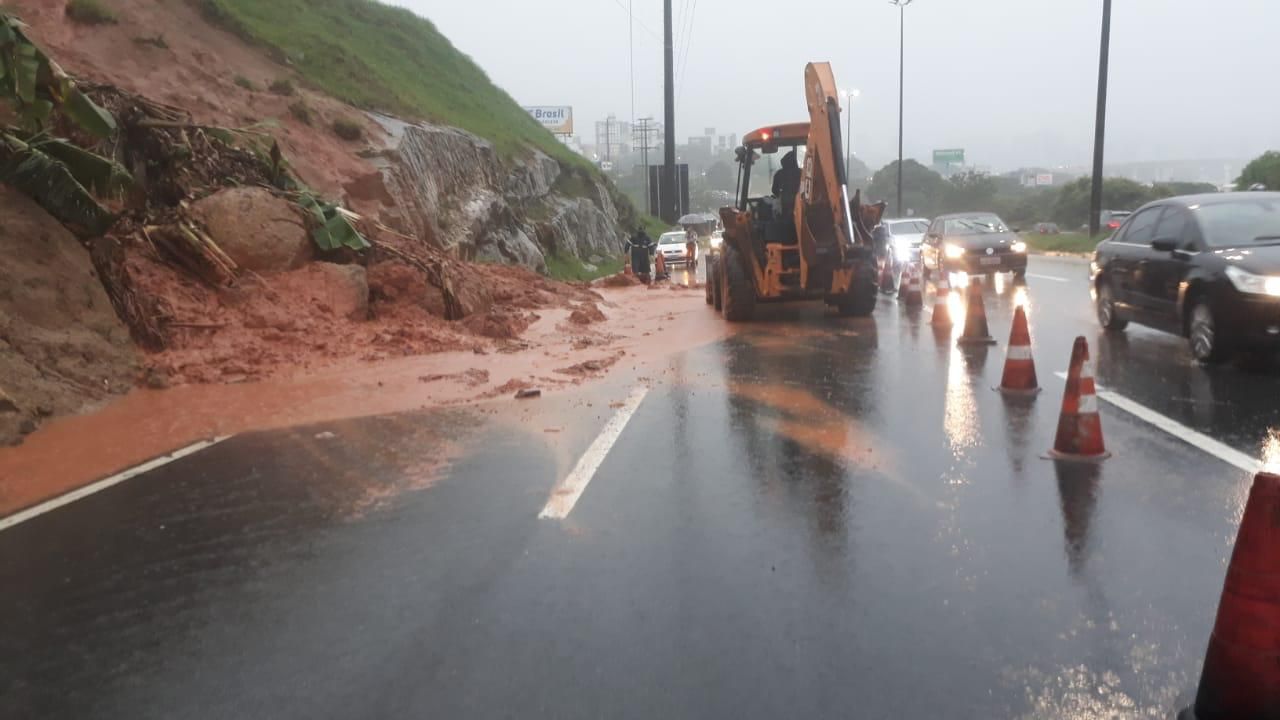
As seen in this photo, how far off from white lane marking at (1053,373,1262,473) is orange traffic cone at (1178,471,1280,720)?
11.7ft

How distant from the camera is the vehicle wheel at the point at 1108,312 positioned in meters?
13.0

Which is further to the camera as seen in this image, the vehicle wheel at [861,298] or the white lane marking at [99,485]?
the vehicle wheel at [861,298]

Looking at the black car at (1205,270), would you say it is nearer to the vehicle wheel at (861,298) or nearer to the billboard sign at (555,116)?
the vehicle wheel at (861,298)

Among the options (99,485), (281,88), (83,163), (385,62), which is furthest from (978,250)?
(385,62)

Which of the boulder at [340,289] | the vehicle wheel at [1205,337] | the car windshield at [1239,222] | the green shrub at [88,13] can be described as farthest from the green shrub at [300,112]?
the vehicle wheel at [1205,337]

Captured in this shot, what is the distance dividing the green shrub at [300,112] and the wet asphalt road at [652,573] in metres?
15.3

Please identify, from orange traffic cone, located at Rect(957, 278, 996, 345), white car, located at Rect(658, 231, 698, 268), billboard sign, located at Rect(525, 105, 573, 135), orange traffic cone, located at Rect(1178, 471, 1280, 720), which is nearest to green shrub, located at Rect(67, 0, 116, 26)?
orange traffic cone, located at Rect(957, 278, 996, 345)

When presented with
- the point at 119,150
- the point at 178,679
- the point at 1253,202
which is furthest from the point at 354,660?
the point at 119,150

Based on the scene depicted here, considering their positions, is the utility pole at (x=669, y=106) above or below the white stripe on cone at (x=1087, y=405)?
above

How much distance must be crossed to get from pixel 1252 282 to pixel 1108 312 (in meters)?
3.69

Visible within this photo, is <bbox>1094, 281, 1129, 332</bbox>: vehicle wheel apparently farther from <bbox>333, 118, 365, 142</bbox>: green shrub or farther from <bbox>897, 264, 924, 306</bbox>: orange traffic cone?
<bbox>333, 118, 365, 142</bbox>: green shrub

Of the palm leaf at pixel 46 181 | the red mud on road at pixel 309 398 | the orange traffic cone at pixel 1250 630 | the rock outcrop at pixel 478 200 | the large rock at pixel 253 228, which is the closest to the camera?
the orange traffic cone at pixel 1250 630

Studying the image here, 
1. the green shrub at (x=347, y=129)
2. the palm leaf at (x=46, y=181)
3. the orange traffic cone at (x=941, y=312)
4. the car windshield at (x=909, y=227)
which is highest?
the green shrub at (x=347, y=129)

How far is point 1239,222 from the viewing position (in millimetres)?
10648
